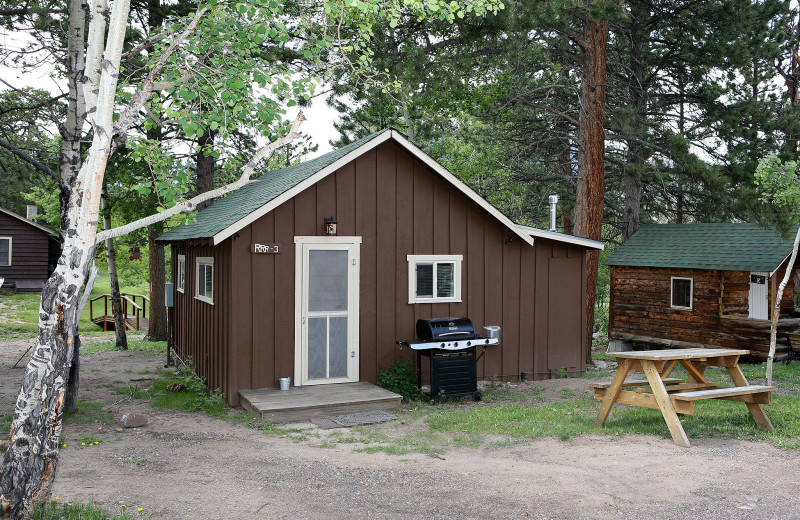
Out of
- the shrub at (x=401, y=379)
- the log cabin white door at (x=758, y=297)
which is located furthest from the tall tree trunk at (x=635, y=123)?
the shrub at (x=401, y=379)

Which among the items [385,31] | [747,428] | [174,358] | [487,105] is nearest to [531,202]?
[487,105]

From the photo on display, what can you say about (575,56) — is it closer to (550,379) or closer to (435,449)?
(550,379)

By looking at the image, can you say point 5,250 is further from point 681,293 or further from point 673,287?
point 681,293

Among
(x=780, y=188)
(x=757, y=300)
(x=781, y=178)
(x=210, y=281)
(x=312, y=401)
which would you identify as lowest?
(x=312, y=401)

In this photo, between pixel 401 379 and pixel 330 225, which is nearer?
pixel 330 225

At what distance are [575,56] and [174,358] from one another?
11.0 metres

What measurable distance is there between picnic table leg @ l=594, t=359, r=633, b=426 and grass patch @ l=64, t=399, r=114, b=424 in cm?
620

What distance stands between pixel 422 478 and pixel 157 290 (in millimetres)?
14916

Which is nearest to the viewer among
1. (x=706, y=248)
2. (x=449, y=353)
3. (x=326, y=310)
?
(x=449, y=353)

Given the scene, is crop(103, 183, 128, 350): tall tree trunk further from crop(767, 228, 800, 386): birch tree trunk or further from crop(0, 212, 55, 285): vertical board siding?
crop(767, 228, 800, 386): birch tree trunk

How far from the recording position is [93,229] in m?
5.32

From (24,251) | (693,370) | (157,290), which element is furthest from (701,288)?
(24,251)

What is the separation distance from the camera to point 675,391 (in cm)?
854

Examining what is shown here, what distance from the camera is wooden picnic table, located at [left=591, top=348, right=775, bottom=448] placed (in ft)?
24.6
